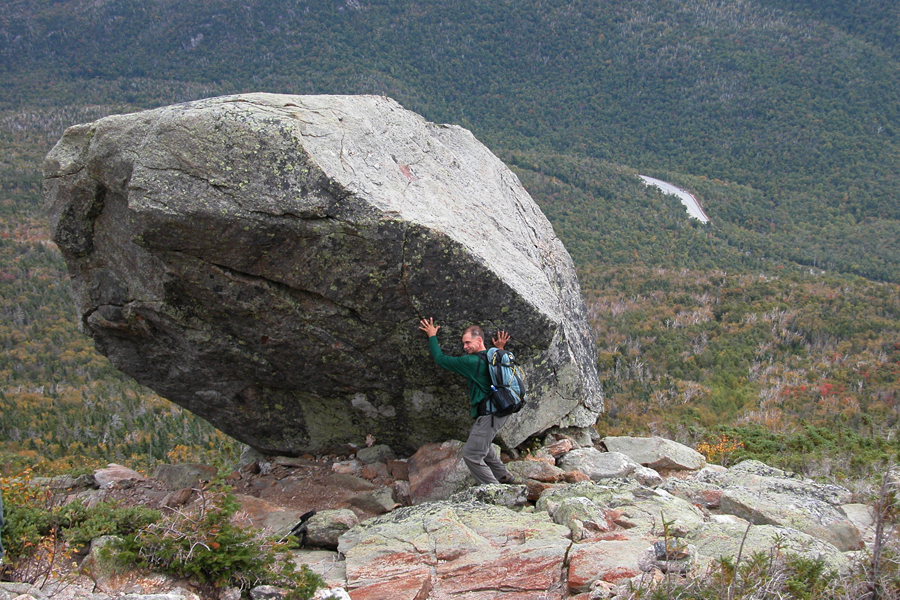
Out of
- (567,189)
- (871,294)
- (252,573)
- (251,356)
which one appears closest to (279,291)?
(251,356)

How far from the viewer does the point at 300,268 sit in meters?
8.05

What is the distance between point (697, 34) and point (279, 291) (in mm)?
108446

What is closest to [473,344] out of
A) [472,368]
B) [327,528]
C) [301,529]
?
[472,368]

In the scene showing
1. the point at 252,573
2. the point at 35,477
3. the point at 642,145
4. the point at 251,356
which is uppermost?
the point at 252,573

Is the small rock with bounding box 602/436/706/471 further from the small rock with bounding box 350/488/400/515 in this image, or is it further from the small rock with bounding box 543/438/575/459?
the small rock with bounding box 350/488/400/515

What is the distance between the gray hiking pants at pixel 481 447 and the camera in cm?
805

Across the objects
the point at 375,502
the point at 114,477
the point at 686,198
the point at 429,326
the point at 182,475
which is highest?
the point at 429,326

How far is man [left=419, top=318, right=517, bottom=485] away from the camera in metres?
7.83

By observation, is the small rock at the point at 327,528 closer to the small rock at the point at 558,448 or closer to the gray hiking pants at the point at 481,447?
the gray hiking pants at the point at 481,447

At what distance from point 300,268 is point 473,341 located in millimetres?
2343

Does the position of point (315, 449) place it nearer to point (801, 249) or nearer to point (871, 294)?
point (871, 294)

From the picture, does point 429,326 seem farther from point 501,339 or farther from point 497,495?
point 497,495

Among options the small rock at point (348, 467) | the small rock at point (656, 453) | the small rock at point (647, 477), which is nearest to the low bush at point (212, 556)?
the small rock at point (348, 467)

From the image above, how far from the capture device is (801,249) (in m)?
49.2
